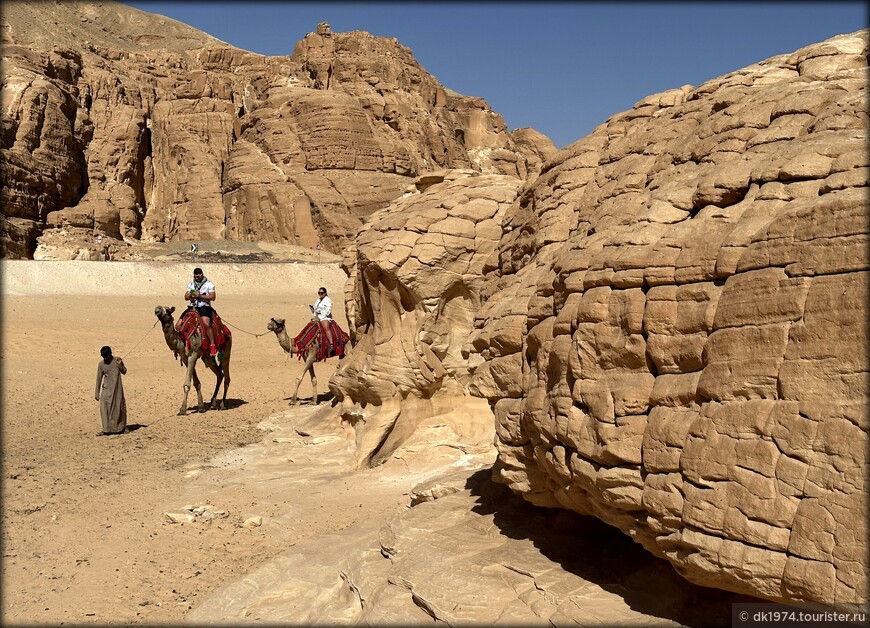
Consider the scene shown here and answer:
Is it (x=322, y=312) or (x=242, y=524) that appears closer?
(x=242, y=524)

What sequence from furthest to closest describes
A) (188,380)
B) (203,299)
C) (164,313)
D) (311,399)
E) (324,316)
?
(311,399) < (324,316) < (203,299) < (188,380) < (164,313)

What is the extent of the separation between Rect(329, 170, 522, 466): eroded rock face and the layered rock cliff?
352 centimetres

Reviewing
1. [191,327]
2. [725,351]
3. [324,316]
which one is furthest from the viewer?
[324,316]

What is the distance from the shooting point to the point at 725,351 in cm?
416

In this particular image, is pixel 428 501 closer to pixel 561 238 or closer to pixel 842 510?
pixel 561 238

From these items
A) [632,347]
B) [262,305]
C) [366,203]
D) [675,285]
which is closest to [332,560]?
[632,347]

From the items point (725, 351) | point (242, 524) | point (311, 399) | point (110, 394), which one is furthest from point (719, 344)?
point (311, 399)

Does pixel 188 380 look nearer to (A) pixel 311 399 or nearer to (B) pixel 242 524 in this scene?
(A) pixel 311 399

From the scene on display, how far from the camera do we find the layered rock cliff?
3678mm

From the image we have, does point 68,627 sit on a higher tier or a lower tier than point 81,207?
lower

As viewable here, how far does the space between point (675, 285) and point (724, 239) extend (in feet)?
1.25

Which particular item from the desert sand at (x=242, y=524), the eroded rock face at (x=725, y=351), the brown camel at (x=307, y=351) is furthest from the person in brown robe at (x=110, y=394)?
the eroded rock face at (x=725, y=351)

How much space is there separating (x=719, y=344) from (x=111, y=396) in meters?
10.8

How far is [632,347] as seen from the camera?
4.67 m
